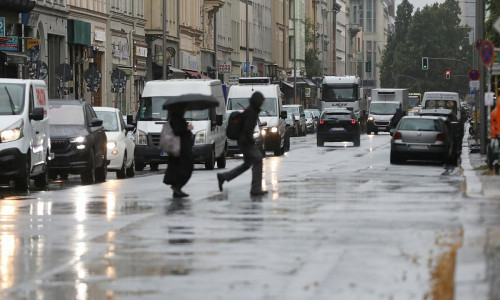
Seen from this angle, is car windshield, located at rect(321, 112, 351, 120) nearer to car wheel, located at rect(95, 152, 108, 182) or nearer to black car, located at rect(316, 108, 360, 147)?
black car, located at rect(316, 108, 360, 147)

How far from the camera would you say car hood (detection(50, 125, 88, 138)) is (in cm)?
3199

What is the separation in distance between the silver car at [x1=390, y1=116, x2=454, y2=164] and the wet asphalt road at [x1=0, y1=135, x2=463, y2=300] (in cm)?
1433

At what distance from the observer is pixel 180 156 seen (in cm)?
2344

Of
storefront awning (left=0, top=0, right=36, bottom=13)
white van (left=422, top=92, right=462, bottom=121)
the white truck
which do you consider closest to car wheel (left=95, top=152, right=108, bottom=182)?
storefront awning (left=0, top=0, right=36, bottom=13)

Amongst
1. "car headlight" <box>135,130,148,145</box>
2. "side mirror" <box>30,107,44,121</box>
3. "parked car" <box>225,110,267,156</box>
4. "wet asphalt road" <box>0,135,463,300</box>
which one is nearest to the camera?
"wet asphalt road" <box>0,135,463,300</box>

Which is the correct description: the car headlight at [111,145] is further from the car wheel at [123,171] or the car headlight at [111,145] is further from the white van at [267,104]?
the white van at [267,104]

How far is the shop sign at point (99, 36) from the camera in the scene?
69.8 m

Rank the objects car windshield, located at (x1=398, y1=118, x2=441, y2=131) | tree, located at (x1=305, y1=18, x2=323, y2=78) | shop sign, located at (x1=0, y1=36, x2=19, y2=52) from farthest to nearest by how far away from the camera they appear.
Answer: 1. tree, located at (x1=305, y1=18, x2=323, y2=78)
2. shop sign, located at (x1=0, y1=36, x2=19, y2=52)
3. car windshield, located at (x1=398, y1=118, x2=441, y2=131)

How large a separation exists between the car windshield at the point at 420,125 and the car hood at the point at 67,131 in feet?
43.2

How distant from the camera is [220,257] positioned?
1409 cm

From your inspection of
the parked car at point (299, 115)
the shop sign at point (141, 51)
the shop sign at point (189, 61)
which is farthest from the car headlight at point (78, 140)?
the shop sign at point (189, 61)

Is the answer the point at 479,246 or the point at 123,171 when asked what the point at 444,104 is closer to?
the point at 123,171

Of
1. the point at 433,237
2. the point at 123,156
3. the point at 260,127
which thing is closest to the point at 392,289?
the point at 433,237

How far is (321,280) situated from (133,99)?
66.6 m
